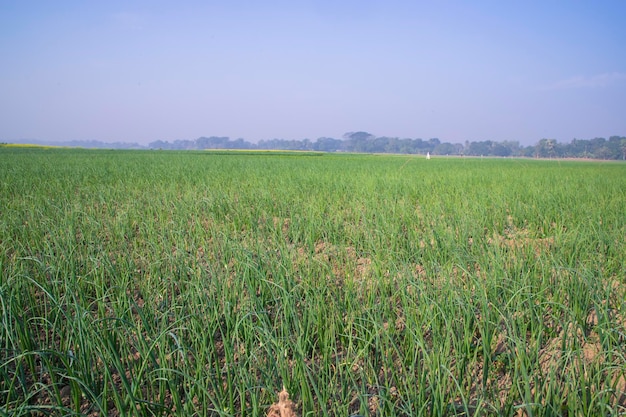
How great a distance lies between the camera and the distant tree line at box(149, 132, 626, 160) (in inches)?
2758

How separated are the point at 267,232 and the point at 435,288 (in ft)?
6.82

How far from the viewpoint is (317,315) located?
6.04 feet

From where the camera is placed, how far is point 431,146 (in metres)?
116

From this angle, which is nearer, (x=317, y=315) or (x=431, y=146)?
(x=317, y=315)

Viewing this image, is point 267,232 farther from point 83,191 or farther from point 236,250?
point 83,191

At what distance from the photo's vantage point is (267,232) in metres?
3.83

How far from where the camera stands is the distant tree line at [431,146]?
7006 cm

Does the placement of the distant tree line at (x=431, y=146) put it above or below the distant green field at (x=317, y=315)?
above

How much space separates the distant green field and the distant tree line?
44100mm

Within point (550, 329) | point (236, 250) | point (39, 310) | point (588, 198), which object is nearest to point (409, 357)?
point (550, 329)

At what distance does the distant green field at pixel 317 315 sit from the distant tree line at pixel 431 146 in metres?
44.1

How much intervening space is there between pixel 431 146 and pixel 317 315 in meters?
122

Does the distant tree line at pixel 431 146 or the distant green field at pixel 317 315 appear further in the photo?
the distant tree line at pixel 431 146

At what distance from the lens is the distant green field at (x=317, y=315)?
1365 millimetres
